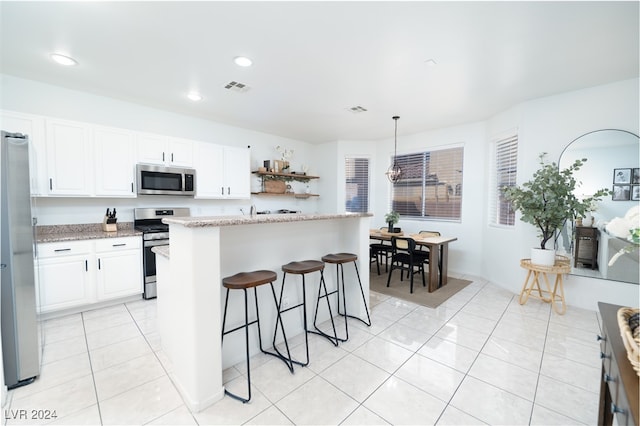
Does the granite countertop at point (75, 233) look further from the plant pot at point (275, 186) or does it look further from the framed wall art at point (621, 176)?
the framed wall art at point (621, 176)

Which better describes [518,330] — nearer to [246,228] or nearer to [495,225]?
[495,225]

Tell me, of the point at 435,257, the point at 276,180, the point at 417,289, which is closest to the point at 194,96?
the point at 276,180

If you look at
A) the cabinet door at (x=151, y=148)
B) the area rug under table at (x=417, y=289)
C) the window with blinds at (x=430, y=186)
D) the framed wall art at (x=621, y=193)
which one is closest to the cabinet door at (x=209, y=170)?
the cabinet door at (x=151, y=148)

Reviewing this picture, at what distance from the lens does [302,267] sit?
232 cm

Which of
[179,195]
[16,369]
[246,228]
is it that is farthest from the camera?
[179,195]

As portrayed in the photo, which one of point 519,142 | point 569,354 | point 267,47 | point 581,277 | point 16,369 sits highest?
point 267,47

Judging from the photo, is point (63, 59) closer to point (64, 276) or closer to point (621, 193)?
point (64, 276)

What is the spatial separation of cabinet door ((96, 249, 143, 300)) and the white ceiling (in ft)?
6.81

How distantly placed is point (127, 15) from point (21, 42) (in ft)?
4.13

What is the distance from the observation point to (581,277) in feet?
10.9

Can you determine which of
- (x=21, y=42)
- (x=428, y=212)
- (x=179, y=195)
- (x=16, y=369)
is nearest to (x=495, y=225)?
(x=428, y=212)

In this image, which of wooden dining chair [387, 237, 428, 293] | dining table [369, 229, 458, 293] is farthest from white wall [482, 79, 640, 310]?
wooden dining chair [387, 237, 428, 293]

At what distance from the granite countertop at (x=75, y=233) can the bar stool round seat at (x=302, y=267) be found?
234cm

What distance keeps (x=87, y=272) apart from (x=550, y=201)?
5.58 m
